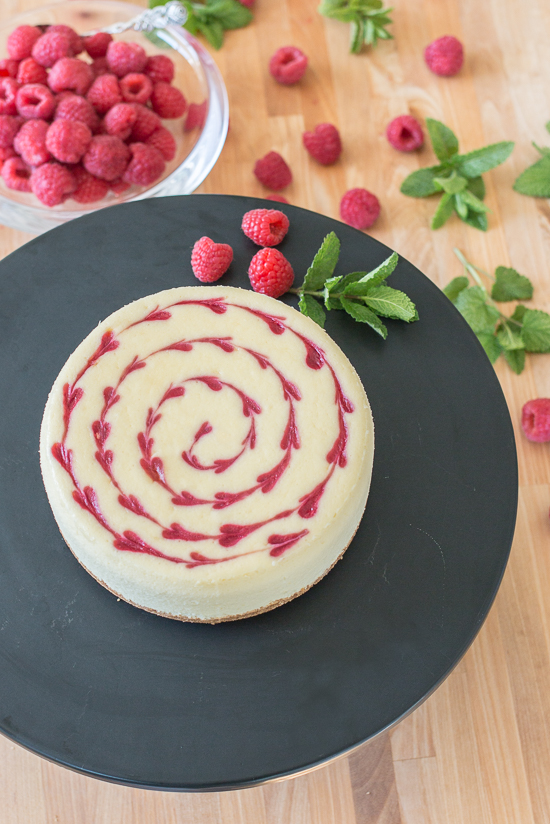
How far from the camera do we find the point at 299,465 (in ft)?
3.81

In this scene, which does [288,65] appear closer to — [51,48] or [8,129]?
[51,48]

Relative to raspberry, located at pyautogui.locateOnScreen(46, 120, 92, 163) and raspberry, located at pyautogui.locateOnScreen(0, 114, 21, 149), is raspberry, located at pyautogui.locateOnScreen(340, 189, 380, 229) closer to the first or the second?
raspberry, located at pyautogui.locateOnScreen(46, 120, 92, 163)

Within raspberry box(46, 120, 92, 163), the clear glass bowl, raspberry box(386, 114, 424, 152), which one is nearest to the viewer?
raspberry box(46, 120, 92, 163)

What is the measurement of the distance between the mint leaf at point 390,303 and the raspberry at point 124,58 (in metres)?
0.91

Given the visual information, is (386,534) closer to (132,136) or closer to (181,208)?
(181,208)

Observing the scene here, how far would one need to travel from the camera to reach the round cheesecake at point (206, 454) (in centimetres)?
111

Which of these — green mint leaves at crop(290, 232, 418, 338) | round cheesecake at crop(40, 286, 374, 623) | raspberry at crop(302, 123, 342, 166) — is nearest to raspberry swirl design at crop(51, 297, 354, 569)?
round cheesecake at crop(40, 286, 374, 623)

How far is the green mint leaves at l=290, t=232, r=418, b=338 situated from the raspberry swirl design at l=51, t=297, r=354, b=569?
11 cm

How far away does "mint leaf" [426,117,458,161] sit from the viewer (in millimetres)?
1871

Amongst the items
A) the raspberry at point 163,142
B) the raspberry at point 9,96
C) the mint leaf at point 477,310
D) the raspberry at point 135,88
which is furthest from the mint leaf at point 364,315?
the raspberry at point 9,96

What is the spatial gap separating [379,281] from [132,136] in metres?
0.80

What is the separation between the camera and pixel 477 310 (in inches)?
68.6

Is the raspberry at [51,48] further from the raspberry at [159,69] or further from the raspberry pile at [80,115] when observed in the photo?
the raspberry at [159,69]

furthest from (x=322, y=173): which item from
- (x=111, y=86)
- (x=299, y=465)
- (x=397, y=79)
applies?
(x=299, y=465)
